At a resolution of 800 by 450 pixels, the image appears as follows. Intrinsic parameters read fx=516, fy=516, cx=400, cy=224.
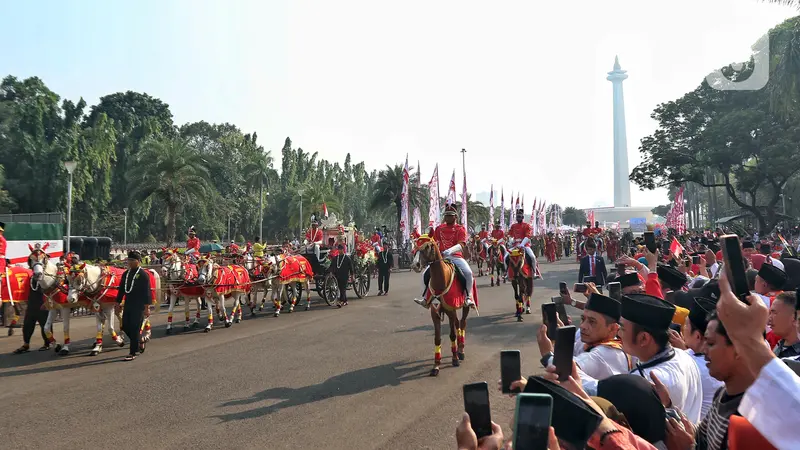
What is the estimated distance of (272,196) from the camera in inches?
2552

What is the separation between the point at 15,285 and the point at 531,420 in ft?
47.2

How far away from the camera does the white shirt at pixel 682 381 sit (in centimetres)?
278

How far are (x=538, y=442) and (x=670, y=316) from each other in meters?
1.88

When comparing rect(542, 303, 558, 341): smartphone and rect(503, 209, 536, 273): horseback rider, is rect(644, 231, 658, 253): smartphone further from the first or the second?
rect(503, 209, 536, 273): horseback rider

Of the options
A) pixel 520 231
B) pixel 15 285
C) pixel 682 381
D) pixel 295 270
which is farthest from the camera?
pixel 295 270

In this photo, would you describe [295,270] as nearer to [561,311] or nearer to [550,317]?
[561,311]

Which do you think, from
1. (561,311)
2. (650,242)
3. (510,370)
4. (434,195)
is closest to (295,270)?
(650,242)

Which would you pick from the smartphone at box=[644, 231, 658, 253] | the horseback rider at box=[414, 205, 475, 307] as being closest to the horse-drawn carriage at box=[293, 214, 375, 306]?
the horseback rider at box=[414, 205, 475, 307]

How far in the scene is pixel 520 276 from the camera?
45.9 feet

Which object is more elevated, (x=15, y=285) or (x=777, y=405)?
(x=777, y=405)

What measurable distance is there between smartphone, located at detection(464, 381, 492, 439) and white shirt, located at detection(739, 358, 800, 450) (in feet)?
2.71

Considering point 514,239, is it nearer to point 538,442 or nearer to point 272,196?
point 538,442

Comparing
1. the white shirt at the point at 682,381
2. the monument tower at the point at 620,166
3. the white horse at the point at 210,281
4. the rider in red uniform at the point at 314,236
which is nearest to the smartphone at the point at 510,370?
the white shirt at the point at 682,381

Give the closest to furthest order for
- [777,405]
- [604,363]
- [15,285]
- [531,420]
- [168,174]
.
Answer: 1. [531,420]
2. [777,405]
3. [604,363]
4. [15,285]
5. [168,174]
